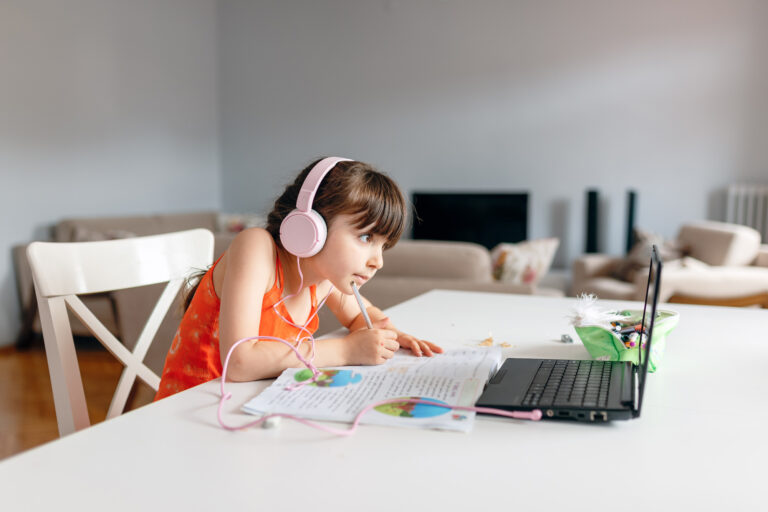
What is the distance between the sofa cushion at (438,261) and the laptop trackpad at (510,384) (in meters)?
1.47

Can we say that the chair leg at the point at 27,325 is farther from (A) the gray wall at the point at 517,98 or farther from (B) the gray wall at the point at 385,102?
(A) the gray wall at the point at 517,98

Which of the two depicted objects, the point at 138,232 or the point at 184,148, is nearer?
the point at 138,232

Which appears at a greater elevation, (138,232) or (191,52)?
(191,52)

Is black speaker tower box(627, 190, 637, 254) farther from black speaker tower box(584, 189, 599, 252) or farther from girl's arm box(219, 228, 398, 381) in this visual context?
girl's arm box(219, 228, 398, 381)

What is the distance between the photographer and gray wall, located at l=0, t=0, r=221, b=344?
173 inches

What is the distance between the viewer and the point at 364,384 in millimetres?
939

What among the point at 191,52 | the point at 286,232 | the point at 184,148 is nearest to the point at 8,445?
the point at 286,232

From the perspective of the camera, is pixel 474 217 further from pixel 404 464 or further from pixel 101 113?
pixel 404 464

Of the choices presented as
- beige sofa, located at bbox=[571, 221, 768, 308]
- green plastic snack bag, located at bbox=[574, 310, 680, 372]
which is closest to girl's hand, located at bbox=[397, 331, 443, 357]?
green plastic snack bag, located at bbox=[574, 310, 680, 372]

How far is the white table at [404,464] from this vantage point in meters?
0.62

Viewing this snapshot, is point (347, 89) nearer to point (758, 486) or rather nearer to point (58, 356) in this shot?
point (58, 356)

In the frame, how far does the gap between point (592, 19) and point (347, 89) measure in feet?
6.87

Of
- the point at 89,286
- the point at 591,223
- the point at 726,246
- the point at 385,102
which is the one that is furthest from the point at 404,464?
the point at 385,102

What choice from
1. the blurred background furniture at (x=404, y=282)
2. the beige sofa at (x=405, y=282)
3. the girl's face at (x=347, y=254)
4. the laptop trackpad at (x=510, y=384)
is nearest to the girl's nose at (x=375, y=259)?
the girl's face at (x=347, y=254)
